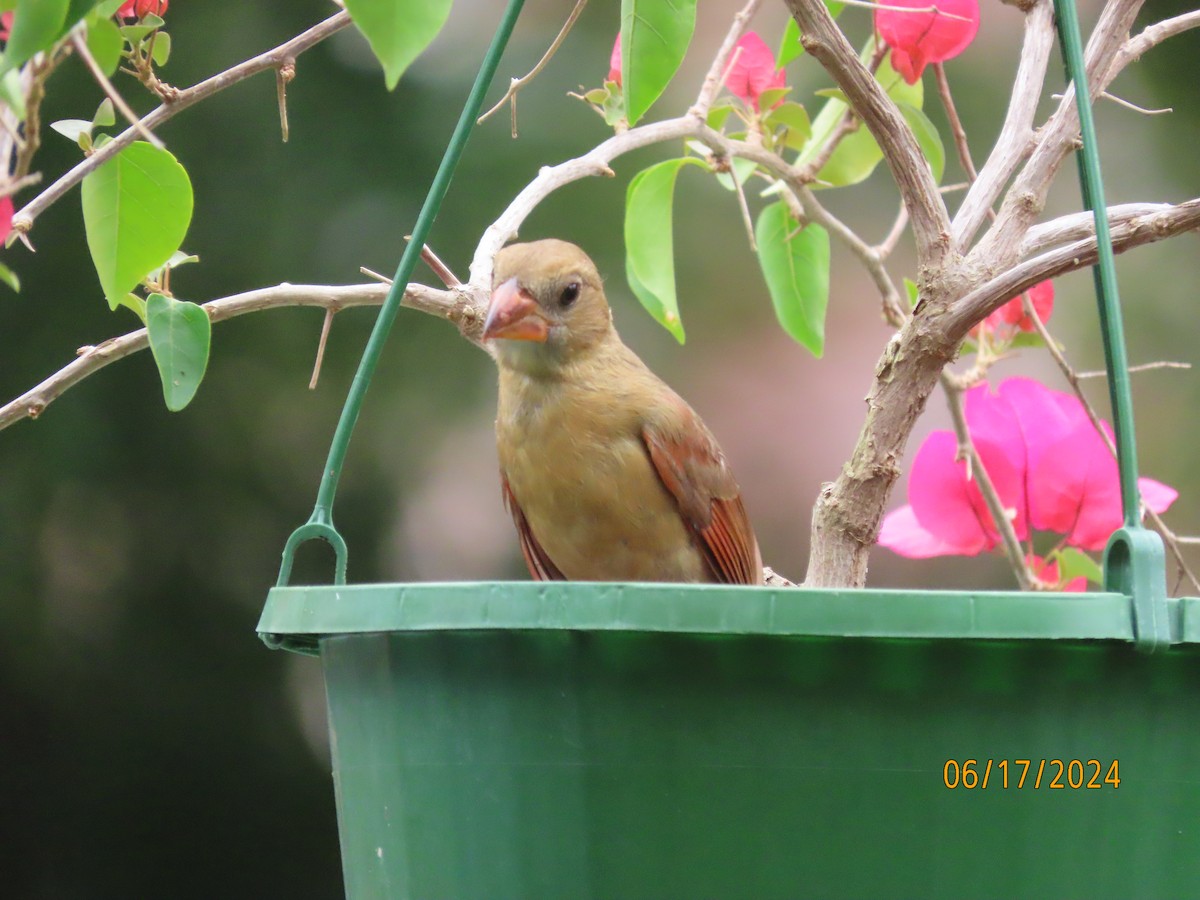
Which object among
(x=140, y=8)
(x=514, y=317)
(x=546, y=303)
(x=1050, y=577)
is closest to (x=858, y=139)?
(x=546, y=303)

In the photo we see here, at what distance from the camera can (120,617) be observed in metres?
4.39

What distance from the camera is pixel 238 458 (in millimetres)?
4457

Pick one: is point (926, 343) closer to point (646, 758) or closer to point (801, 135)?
point (801, 135)

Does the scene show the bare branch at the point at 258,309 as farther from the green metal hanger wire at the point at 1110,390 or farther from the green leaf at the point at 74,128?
the green metal hanger wire at the point at 1110,390

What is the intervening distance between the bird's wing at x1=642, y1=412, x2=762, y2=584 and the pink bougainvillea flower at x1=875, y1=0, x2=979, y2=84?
2.18 ft

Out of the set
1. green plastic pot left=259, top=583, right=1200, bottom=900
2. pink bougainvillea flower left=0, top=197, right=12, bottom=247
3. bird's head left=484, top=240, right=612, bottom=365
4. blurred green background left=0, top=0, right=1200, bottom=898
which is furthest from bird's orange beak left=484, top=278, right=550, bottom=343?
blurred green background left=0, top=0, right=1200, bottom=898

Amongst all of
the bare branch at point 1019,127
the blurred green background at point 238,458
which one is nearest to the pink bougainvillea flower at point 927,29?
the bare branch at point 1019,127

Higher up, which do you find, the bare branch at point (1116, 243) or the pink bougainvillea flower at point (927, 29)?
the pink bougainvillea flower at point (927, 29)

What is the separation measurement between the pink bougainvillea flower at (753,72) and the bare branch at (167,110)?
69 cm

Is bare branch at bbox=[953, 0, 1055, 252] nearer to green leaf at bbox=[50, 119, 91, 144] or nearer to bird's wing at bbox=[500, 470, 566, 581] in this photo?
bird's wing at bbox=[500, 470, 566, 581]

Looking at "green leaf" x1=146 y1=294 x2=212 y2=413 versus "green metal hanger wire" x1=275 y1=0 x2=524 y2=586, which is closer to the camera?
"green metal hanger wire" x1=275 y1=0 x2=524 y2=586

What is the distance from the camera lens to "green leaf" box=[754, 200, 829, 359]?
2287mm

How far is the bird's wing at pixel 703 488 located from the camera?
7.55 feet

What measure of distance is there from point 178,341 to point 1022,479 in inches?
45.4
